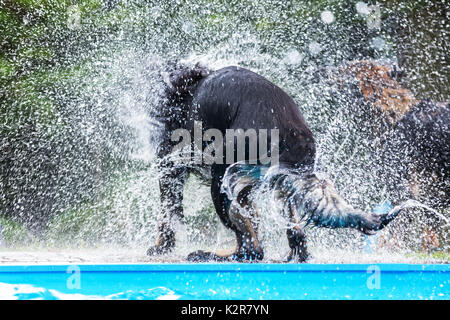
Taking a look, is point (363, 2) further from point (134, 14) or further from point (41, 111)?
point (41, 111)

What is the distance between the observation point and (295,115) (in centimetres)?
361

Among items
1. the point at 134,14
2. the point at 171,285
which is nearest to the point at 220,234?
the point at 171,285

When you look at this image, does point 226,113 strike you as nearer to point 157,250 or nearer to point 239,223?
point 239,223

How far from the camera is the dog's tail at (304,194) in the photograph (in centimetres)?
331

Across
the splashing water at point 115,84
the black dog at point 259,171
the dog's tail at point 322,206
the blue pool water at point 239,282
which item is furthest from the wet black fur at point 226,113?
the splashing water at point 115,84

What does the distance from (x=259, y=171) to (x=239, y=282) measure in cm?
84

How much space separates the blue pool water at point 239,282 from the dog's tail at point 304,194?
455 millimetres

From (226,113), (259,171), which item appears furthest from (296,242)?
(226,113)

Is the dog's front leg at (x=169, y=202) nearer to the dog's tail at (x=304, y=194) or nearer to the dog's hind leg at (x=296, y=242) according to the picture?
the dog's tail at (x=304, y=194)

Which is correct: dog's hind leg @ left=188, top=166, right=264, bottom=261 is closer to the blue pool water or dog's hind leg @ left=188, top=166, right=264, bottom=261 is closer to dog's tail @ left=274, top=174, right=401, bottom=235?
dog's tail @ left=274, top=174, right=401, bottom=235

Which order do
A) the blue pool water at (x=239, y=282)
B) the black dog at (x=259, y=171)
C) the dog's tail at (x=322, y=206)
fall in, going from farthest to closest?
1. the black dog at (x=259, y=171)
2. the dog's tail at (x=322, y=206)
3. the blue pool water at (x=239, y=282)

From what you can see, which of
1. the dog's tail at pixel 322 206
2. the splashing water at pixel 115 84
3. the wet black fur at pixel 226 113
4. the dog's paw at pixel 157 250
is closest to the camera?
the dog's tail at pixel 322 206

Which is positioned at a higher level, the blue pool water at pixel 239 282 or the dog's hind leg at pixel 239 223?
the dog's hind leg at pixel 239 223

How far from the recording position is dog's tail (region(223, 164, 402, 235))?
3.31 m
